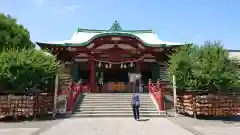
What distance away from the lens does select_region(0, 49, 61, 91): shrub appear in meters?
15.2

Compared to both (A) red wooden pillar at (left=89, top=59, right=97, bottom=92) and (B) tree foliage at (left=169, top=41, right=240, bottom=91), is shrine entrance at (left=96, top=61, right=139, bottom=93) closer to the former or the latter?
(A) red wooden pillar at (left=89, top=59, right=97, bottom=92)

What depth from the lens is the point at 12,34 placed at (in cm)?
2536

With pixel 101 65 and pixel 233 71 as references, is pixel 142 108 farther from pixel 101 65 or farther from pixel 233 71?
pixel 101 65

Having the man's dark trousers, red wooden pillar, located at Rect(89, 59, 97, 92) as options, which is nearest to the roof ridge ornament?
red wooden pillar, located at Rect(89, 59, 97, 92)

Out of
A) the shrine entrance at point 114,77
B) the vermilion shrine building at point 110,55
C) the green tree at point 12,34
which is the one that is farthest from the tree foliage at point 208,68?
the green tree at point 12,34

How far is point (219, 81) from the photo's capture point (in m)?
15.2

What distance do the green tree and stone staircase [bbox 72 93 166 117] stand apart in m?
8.28

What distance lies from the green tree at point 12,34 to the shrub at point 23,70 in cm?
759

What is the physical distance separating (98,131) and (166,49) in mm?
14540

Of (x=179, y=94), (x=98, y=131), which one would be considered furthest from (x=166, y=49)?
(x=98, y=131)

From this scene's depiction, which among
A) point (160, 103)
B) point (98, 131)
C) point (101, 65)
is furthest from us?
point (101, 65)

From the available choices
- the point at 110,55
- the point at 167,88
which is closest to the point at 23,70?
the point at 110,55

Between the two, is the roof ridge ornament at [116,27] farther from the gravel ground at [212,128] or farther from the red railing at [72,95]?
the gravel ground at [212,128]

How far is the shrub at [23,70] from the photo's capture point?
15.2m
